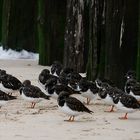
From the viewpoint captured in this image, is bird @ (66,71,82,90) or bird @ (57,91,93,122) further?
bird @ (66,71,82,90)

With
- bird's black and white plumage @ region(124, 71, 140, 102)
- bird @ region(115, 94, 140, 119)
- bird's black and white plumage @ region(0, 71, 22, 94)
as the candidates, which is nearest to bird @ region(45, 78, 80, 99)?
bird's black and white plumage @ region(0, 71, 22, 94)

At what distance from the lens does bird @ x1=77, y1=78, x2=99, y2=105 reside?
567 inches

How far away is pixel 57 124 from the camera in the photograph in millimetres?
11875

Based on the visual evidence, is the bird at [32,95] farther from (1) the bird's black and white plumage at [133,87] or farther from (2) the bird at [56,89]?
(1) the bird's black and white plumage at [133,87]

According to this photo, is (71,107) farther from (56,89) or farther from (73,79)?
(73,79)

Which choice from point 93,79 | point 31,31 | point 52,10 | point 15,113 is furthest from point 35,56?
point 15,113

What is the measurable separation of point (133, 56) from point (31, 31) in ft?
31.6

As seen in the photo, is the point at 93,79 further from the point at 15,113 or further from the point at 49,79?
the point at 15,113

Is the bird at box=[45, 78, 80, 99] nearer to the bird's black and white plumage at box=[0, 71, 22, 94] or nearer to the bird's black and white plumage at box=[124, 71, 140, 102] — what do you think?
the bird's black and white plumage at box=[0, 71, 22, 94]

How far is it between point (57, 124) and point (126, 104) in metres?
1.50

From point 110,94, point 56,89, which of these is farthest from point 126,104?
point 56,89

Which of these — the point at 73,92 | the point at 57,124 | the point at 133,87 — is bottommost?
the point at 57,124

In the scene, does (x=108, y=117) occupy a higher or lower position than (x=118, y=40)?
lower

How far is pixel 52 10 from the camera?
21.0 meters
